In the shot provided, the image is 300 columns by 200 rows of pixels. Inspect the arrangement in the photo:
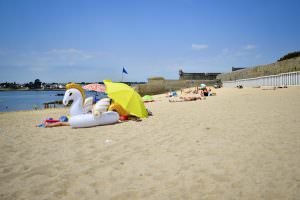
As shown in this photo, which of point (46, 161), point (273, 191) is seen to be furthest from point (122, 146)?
point (273, 191)

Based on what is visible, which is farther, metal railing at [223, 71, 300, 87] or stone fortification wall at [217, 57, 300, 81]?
stone fortification wall at [217, 57, 300, 81]

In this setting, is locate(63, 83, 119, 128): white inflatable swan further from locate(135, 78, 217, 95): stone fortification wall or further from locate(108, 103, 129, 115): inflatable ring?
locate(135, 78, 217, 95): stone fortification wall

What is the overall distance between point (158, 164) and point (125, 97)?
17.9ft

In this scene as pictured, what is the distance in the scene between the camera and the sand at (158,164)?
337 centimetres

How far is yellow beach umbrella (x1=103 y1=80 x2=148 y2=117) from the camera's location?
30.7 ft

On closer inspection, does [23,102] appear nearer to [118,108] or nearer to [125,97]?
[118,108]

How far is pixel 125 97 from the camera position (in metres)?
9.55

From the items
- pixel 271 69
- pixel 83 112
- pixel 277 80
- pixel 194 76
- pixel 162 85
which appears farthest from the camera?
pixel 194 76

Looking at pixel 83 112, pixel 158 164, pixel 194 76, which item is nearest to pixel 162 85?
pixel 194 76

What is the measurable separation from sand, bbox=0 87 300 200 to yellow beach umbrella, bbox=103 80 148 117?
97.7 inches

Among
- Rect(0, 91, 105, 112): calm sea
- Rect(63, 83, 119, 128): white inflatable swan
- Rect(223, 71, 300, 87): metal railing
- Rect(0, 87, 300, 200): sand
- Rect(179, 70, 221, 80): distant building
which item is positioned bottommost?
Rect(0, 91, 105, 112): calm sea

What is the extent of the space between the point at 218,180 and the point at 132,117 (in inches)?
267

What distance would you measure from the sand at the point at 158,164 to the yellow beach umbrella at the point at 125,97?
2.48 meters

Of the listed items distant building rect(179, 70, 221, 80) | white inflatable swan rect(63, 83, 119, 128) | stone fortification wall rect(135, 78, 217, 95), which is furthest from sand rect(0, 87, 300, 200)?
distant building rect(179, 70, 221, 80)
